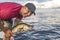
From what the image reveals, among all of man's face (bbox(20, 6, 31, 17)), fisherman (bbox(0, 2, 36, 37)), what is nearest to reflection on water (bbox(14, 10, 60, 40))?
fisherman (bbox(0, 2, 36, 37))

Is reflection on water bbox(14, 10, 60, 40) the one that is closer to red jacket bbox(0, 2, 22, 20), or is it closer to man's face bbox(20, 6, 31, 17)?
red jacket bbox(0, 2, 22, 20)

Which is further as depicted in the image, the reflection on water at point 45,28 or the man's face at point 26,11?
the reflection on water at point 45,28

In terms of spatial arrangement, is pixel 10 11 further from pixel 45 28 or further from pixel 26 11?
pixel 45 28

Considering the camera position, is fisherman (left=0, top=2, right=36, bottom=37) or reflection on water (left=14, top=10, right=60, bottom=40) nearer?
fisherman (left=0, top=2, right=36, bottom=37)

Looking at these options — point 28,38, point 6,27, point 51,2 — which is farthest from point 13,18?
point 51,2

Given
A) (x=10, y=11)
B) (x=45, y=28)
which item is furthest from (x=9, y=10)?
(x=45, y=28)

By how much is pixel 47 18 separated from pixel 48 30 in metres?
0.55

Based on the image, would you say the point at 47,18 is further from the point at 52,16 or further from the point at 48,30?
the point at 48,30

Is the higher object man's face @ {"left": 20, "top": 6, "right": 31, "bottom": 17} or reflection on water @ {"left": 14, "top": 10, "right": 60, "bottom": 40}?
man's face @ {"left": 20, "top": 6, "right": 31, "bottom": 17}

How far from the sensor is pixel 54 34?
2709 millimetres

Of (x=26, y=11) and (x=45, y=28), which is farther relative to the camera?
(x=45, y=28)

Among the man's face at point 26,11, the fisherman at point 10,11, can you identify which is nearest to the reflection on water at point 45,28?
the fisherman at point 10,11

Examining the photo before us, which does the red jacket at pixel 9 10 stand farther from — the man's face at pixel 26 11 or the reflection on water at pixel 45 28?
the reflection on water at pixel 45 28

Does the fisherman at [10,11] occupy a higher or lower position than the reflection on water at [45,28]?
higher
